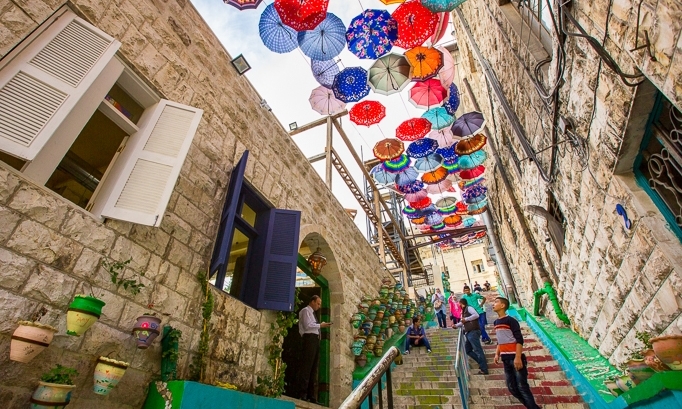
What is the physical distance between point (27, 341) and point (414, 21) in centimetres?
826

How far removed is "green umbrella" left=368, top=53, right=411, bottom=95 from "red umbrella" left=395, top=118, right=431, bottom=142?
70.1 inches

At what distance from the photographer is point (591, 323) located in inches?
198

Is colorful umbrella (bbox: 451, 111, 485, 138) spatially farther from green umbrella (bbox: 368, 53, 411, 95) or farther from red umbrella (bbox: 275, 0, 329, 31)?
red umbrella (bbox: 275, 0, 329, 31)

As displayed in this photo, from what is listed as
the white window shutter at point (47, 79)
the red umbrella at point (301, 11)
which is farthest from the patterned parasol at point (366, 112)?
the white window shutter at point (47, 79)

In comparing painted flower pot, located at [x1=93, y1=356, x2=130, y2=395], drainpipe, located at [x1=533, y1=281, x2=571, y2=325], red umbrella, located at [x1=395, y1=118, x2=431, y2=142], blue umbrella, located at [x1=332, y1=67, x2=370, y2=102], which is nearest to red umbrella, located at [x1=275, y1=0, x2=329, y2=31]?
blue umbrella, located at [x1=332, y1=67, x2=370, y2=102]

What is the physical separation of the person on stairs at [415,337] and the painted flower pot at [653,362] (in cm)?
590

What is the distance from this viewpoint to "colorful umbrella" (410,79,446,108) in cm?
976

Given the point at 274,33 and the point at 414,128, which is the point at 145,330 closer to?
the point at 274,33

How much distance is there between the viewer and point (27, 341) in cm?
181

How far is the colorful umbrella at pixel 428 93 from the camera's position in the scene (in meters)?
9.76

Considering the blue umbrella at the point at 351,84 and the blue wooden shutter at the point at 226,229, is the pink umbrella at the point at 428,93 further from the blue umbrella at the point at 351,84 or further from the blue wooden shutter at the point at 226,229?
the blue wooden shutter at the point at 226,229

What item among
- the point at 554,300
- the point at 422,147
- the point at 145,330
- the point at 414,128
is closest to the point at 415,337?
the point at 554,300

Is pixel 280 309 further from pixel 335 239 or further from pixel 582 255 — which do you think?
pixel 582 255

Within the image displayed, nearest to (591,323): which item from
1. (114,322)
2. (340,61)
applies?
(114,322)
